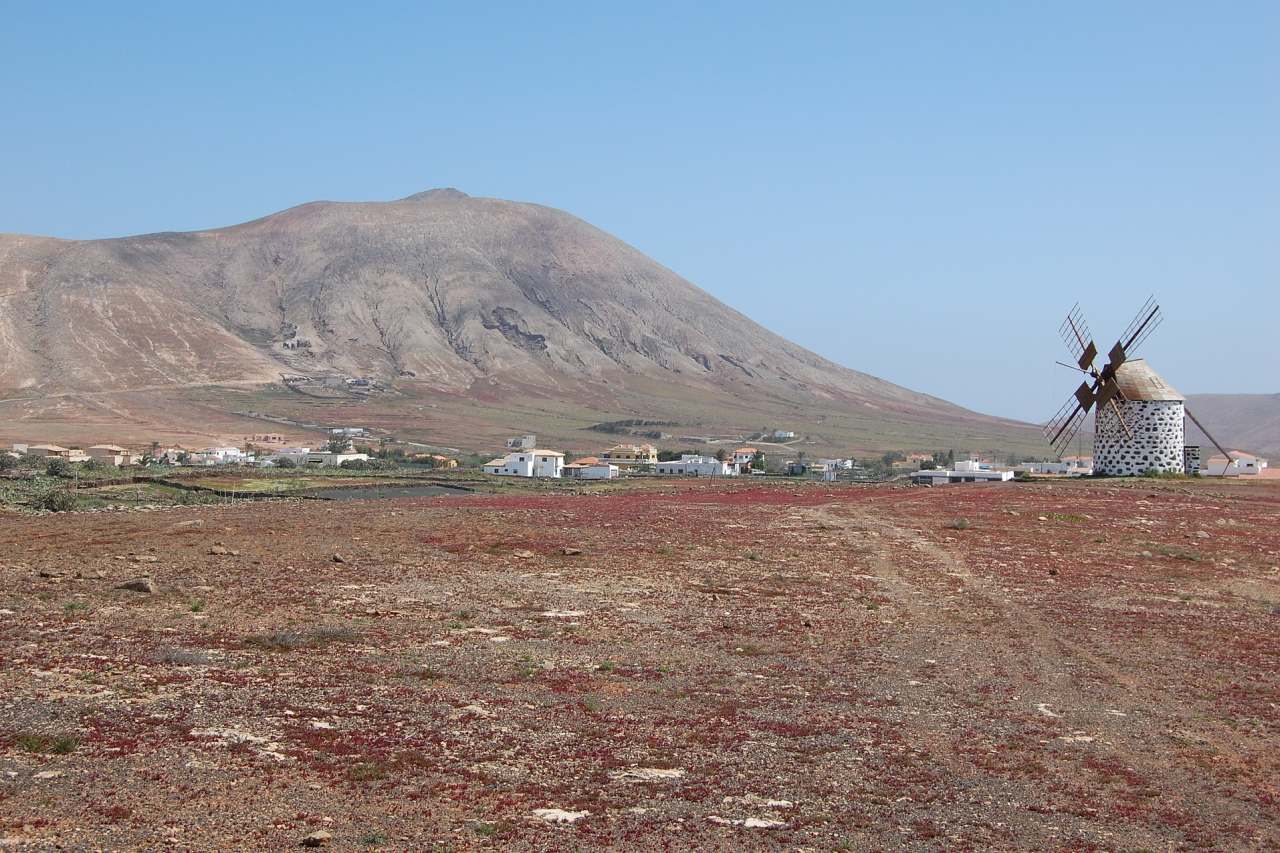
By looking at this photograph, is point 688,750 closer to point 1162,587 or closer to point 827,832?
point 827,832

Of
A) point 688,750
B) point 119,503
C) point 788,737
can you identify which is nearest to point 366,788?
point 688,750

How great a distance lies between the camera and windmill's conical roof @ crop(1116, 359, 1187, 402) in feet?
199

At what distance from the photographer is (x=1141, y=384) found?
61031mm

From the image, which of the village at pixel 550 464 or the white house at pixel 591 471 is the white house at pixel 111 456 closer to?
the village at pixel 550 464

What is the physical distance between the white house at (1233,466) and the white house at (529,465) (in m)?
46.6

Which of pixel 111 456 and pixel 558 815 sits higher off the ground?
pixel 558 815

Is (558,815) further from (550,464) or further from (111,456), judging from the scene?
(111,456)

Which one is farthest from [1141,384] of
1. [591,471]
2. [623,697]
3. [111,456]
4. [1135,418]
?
[111,456]

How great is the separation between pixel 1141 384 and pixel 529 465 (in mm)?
48288

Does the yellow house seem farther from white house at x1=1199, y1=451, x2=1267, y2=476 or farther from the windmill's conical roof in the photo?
the windmill's conical roof

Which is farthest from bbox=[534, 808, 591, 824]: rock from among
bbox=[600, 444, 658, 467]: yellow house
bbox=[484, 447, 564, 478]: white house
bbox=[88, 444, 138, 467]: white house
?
bbox=[600, 444, 658, 467]: yellow house

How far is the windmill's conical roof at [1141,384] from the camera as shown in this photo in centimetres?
6072

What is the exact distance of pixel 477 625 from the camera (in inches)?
790

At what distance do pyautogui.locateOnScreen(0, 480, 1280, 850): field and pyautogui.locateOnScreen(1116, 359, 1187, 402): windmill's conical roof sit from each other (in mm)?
31735
